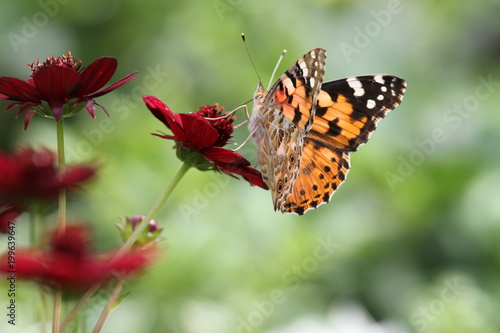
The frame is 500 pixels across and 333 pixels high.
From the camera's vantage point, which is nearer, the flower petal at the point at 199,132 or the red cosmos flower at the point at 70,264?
the red cosmos flower at the point at 70,264

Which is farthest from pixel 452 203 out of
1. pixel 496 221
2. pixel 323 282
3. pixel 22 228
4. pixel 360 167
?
pixel 22 228

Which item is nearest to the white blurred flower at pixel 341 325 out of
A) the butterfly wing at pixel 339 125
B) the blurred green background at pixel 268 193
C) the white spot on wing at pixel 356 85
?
the blurred green background at pixel 268 193

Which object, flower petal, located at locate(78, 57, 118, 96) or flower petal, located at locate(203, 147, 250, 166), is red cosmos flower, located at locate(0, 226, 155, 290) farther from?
flower petal, located at locate(203, 147, 250, 166)

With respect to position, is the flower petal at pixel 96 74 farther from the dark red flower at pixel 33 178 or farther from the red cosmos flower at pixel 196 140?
the dark red flower at pixel 33 178

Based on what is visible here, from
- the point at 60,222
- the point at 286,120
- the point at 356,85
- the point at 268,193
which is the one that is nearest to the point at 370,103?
the point at 356,85

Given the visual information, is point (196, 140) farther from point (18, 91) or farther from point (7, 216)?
point (7, 216)

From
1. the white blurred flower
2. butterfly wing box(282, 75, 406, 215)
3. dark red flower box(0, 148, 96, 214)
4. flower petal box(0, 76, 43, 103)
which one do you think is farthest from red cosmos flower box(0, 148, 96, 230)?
the white blurred flower

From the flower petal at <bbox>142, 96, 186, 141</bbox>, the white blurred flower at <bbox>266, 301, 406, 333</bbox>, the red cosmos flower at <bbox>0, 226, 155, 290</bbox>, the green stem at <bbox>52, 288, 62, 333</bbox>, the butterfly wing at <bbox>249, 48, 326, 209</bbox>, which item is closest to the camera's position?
the red cosmos flower at <bbox>0, 226, 155, 290</bbox>
